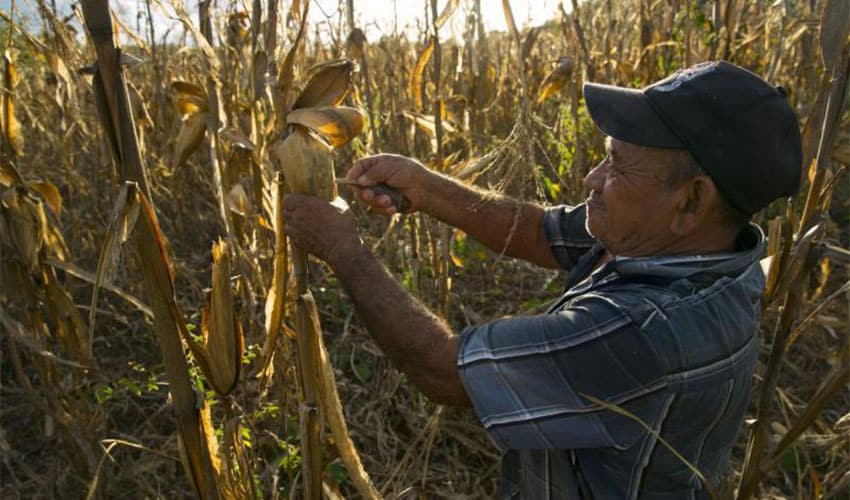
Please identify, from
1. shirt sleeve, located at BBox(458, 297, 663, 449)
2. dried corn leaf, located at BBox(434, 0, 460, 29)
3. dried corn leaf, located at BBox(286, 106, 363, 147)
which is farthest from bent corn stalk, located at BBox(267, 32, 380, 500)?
dried corn leaf, located at BBox(434, 0, 460, 29)

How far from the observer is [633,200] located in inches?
51.8

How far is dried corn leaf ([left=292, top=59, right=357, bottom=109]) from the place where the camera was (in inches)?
43.4

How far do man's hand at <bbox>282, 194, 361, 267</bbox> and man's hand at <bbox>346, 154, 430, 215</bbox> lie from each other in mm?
285

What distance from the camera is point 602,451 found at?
3.99 feet

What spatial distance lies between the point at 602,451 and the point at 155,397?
5.14ft

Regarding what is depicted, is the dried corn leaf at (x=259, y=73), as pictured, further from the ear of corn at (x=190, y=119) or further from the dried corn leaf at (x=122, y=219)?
the dried corn leaf at (x=122, y=219)

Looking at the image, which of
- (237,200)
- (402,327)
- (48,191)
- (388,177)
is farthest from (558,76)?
(48,191)

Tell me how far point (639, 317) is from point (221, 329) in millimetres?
644

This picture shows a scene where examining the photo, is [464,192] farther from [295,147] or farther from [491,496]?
[491,496]

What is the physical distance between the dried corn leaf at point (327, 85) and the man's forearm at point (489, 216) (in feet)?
1.93

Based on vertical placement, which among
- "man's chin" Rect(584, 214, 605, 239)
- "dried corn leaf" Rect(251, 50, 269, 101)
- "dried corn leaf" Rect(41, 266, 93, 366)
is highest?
"dried corn leaf" Rect(251, 50, 269, 101)

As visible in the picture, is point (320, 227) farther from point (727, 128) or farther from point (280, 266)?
point (727, 128)

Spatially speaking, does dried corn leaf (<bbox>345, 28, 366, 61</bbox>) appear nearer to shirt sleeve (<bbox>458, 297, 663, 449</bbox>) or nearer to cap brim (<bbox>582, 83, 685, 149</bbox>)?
cap brim (<bbox>582, 83, 685, 149</bbox>)

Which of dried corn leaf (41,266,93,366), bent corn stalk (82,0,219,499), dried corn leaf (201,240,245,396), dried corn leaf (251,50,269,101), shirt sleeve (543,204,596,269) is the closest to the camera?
bent corn stalk (82,0,219,499)
